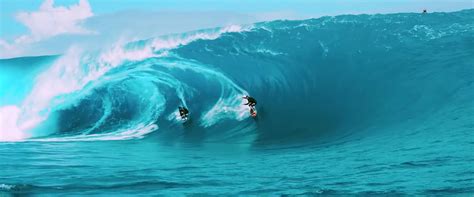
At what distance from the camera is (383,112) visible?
→ 61.4ft

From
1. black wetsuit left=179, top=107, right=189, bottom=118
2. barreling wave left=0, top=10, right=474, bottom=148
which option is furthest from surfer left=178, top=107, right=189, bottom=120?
barreling wave left=0, top=10, right=474, bottom=148

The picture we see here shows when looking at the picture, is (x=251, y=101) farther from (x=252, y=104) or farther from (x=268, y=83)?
(x=268, y=83)

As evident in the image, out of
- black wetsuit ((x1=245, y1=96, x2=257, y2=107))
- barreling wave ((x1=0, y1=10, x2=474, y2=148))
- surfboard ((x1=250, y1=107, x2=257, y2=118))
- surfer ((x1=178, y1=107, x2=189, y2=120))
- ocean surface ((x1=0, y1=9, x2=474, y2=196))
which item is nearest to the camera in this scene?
ocean surface ((x1=0, y1=9, x2=474, y2=196))

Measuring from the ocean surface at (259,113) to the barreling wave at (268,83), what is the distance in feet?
0.23

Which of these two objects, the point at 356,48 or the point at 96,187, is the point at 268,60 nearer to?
the point at 356,48

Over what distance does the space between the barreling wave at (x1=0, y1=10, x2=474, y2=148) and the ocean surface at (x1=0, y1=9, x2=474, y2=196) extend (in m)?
0.07

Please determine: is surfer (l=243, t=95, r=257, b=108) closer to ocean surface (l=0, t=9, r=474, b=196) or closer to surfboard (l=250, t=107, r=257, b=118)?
surfboard (l=250, t=107, r=257, b=118)

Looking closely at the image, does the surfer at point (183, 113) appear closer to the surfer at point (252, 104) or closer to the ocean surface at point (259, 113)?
the ocean surface at point (259, 113)

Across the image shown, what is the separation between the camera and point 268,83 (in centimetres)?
2303

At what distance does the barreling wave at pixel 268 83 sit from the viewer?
18795 millimetres

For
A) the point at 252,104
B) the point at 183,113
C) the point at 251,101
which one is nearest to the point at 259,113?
the point at 252,104

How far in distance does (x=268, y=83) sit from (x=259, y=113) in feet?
9.06

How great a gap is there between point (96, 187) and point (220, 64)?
46.4 feet

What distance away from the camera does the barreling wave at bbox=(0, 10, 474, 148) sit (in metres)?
18.8
